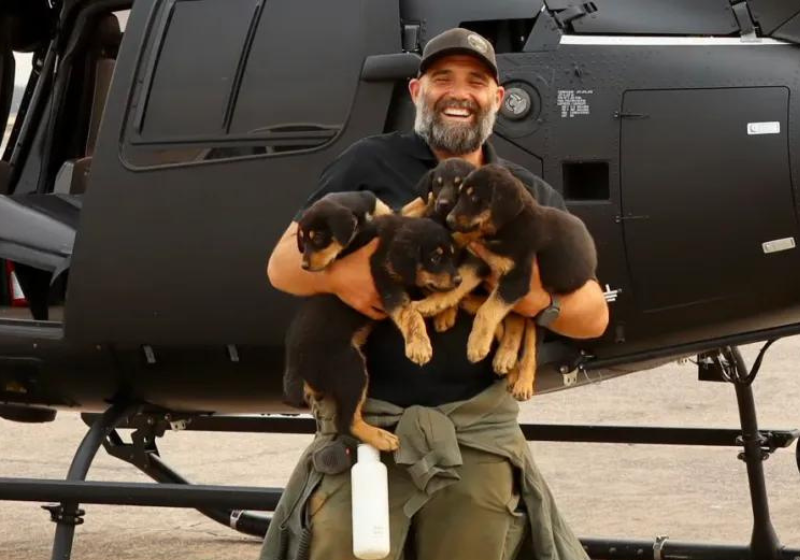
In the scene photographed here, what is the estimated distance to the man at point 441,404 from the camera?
4004 millimetres

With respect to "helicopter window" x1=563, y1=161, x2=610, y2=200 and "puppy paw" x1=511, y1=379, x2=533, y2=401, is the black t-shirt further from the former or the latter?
"helicopter window" x1=563, y1=161, x2=610, y2=200

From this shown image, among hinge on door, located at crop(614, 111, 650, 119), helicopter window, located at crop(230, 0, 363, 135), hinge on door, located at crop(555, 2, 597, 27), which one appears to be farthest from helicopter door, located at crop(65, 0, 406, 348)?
hinge on door, located at crop(614, 111, 650, 119)

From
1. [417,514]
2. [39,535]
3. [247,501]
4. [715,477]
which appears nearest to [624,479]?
[715,477]

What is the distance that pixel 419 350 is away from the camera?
385 centimetres

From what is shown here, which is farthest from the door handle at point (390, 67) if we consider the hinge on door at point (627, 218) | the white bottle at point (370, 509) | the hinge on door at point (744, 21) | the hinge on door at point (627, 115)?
the white bottle at point (370, 509)

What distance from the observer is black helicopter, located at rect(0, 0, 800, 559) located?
5281 mm

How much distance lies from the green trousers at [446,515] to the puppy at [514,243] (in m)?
0.21

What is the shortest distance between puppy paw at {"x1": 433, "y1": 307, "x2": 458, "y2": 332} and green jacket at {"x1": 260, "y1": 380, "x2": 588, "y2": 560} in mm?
183

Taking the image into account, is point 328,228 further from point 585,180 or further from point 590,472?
point 590,472

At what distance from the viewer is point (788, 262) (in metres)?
5.27

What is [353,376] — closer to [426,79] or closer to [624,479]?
[426,79]

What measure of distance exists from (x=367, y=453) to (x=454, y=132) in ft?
2.47

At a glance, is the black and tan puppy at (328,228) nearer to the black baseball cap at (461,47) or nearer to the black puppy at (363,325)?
the black puppy at (363,325)

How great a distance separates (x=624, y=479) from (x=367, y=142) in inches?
225
